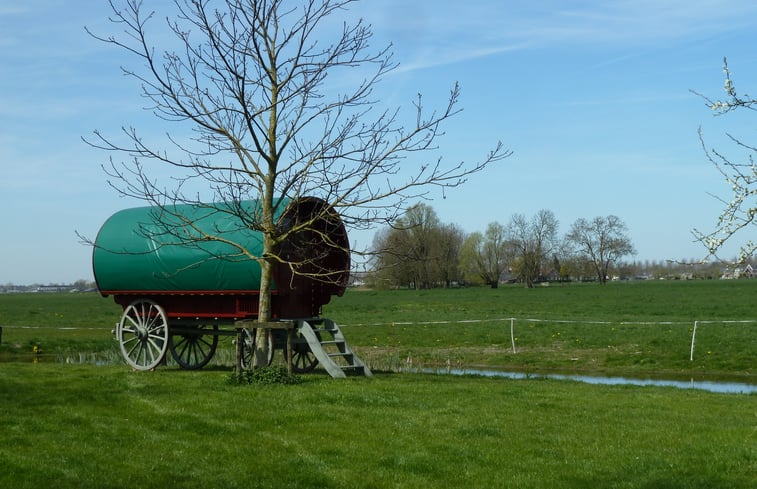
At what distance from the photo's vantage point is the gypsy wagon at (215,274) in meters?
17.5

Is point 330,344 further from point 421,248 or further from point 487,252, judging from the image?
point 487,252

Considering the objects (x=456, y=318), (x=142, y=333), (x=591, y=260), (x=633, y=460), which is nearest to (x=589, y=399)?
(x=633, y=460)

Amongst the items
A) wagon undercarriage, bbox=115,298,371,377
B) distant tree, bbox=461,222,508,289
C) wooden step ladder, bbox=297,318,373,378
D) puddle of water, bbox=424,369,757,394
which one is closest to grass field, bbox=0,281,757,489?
wooden step ladder, bbox=297,318,373,378

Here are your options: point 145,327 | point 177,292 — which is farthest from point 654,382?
point 145,327

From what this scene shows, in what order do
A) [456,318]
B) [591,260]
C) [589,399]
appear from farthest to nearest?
[591,260]
[456,318]
[589,399]

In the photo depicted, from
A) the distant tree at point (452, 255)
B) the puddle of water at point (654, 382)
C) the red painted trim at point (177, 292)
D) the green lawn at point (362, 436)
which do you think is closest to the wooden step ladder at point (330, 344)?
the green lawn at point (362, 436)

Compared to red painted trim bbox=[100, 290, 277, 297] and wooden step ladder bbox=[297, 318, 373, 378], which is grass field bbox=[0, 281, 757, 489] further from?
red painted trim bbox=[100, 290, 277, 297]

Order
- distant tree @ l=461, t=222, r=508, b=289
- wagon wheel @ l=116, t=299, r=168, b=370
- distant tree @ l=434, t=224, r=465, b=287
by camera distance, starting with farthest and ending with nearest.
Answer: distant tree @ l=461, t=222, r=508, b=289, distant tree @ l=434, t=224, r=465, b=287, wagon wheel @ l=116, t=299, r=168, b=370

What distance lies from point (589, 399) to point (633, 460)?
4.90m

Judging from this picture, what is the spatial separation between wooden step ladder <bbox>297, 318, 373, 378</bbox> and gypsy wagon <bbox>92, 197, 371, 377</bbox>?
0.8 inches

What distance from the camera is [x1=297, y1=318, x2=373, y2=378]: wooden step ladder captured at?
55.8ft

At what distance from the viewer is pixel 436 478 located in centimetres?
911

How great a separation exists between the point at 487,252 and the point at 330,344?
126566mm

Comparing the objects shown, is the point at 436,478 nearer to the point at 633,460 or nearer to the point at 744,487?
the point at 633,460
